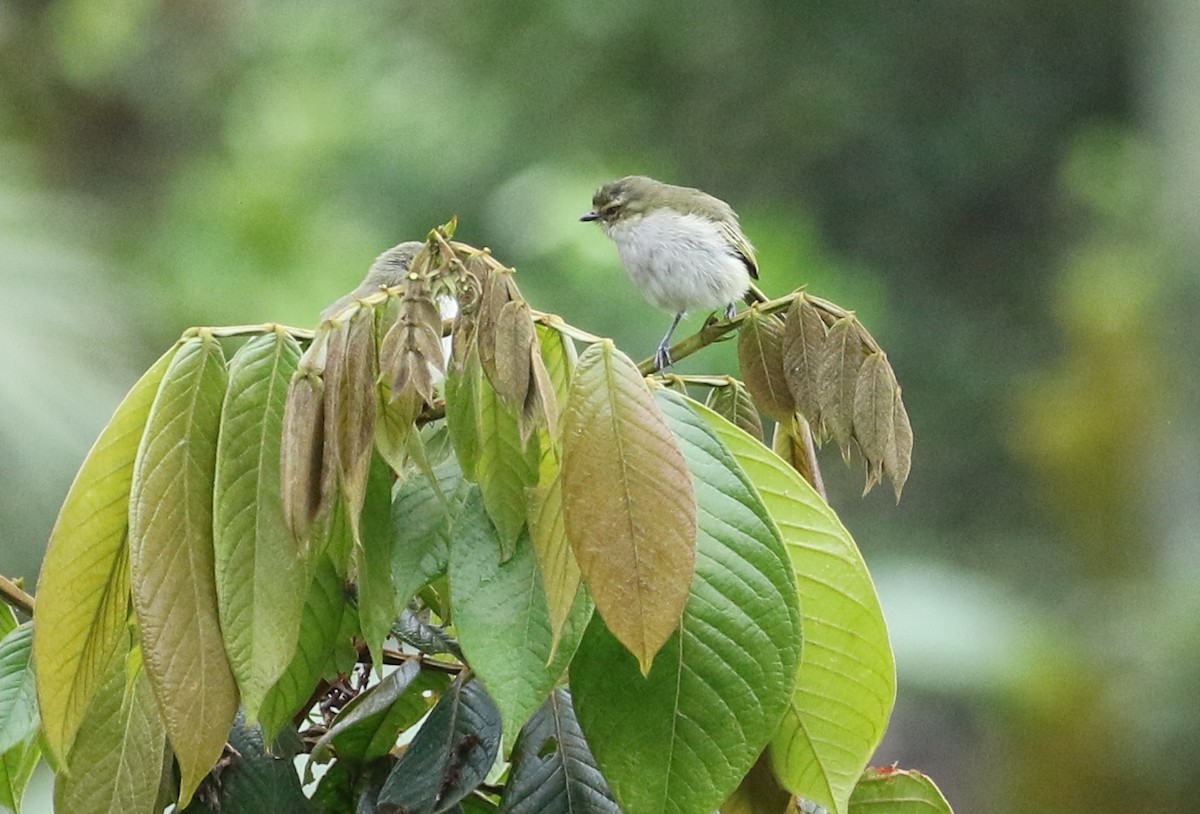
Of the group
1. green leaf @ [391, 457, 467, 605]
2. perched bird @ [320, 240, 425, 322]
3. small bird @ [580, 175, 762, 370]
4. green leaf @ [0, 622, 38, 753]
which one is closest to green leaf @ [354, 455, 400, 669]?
green leaf @ [391, 457, 467, 605]

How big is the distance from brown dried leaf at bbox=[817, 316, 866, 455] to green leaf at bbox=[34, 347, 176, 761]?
32 centimetres

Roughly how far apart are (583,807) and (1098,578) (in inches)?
215

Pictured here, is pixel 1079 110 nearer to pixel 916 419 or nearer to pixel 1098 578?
pixel 916 419

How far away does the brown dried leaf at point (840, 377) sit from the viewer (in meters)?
0.80

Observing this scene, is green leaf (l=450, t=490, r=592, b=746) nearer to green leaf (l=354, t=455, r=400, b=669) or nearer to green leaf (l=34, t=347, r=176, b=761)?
green leaf (l=354, t=455, r=400, b=669)

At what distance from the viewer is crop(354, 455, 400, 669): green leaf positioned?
2.22 ft

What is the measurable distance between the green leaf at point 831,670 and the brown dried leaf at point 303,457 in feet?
0.55

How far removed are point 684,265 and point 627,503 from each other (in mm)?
1434

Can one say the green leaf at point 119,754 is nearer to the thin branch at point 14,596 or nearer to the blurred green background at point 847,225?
the thin branch at point 14,596

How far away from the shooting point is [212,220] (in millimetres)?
4383

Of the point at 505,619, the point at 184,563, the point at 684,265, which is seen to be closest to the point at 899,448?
the point at 505,619

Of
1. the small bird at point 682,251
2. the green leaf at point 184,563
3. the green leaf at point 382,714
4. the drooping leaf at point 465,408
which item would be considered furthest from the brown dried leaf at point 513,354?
the small bird at point 682,251

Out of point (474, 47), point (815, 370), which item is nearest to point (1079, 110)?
point (474, 47)

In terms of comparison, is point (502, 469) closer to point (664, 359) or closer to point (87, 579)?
point (87, 579)
